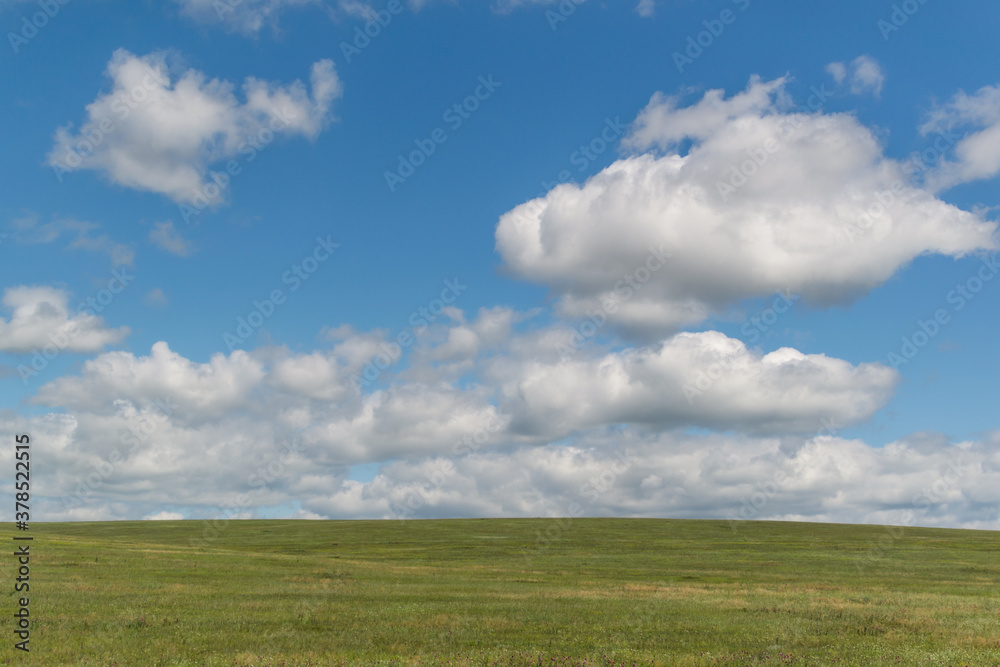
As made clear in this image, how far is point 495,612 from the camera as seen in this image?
99.5ft

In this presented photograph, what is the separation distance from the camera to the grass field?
847 inches

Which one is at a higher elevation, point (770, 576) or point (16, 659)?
point (16, 659)

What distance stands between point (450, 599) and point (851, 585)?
3425 centimetres

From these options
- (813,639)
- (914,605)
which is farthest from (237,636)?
(914,605)

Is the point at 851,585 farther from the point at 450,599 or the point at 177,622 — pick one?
the point at 177,622

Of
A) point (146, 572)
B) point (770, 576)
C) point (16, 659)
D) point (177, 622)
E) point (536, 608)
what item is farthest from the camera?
point (770, 576)

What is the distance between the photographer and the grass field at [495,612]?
21.5 meters

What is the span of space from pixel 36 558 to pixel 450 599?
1472 inches

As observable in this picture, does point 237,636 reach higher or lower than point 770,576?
higher

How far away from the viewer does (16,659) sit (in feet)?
65.5

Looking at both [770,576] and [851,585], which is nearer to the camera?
[851,585]

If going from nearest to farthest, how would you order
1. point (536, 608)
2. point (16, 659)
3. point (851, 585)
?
point (16, 659)
point (536, 608)
point (851, 585)

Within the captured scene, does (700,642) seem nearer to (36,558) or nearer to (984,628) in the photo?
(984,628)

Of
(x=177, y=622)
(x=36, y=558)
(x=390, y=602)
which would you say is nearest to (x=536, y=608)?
(x=390, y=602)
